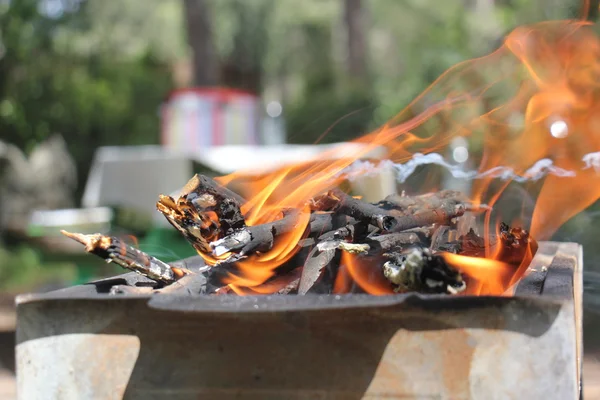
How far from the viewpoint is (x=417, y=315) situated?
81.4 inches

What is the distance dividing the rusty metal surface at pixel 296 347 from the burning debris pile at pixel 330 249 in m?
0.27

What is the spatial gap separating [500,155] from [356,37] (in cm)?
1800

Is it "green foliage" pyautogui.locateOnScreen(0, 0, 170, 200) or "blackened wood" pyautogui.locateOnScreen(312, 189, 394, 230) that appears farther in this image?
"green foliage" pyautogui.locateOnScreen(0, 0, 170, 200)

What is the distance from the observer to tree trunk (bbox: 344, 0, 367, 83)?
2095 cm

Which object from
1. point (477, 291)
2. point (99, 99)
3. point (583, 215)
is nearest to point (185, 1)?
point (99, 99)

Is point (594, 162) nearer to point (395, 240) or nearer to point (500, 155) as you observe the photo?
point (500, 155)

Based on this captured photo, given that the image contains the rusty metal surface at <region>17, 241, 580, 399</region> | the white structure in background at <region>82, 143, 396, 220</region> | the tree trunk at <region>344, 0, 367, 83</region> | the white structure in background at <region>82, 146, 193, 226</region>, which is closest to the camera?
the rusty metal surface at <region>17, 241, 580, 399</region>

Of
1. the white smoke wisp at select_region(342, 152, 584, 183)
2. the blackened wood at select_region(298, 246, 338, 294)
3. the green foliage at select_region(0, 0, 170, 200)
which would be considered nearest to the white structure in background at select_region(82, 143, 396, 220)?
the green foliage at select_region(0, 0, 170, 200)

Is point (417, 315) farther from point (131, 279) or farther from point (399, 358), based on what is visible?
point (131, 279)

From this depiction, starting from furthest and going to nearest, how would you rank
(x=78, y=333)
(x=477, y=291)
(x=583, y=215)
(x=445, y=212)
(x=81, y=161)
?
(x=81, y=161), (x=583, y=215), (x=445, y=212), (x=477, y=291), (x=78, y=333)

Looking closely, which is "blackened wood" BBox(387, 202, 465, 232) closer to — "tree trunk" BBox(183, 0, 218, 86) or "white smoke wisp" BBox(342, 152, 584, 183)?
"white smoke wisp" BBox(342, 152, 584, 183)

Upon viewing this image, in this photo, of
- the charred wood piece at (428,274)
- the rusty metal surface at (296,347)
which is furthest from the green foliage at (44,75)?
the charred wood piece at (428,274)

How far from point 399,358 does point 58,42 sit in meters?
10.9

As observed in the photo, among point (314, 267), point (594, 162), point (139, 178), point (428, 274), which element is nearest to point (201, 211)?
point (314, 267)
